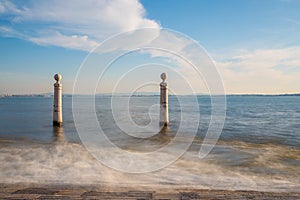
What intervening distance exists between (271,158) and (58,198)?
9691 mm

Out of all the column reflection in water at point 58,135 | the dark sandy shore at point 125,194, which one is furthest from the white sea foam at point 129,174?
the column reflection in water at point 58,135

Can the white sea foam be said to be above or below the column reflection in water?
above

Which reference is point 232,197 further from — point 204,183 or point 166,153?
point 166,153

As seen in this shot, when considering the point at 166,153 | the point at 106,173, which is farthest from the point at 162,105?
the point at 106,173

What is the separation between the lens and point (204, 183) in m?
7.05

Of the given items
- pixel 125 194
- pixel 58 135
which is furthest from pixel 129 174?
pixel 58 135

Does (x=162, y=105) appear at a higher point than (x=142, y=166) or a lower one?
higher

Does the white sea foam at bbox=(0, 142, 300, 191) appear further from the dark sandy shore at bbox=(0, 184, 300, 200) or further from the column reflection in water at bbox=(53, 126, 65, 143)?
the column reflection in water at bbox=(53, 126, 65, 143)

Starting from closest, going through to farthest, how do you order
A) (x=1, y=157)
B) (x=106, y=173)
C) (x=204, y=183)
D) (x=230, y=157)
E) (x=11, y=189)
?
(x=11, y=189) → (x=204, y=183) → (x=106, y=173) → (x=1, y=157) → (x=230, y=157)

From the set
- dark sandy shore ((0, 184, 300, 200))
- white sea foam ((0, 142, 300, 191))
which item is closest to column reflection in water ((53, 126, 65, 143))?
white sea foam ((0, 142, 300, 191))

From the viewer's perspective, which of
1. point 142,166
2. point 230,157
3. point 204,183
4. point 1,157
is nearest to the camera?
point 204,183

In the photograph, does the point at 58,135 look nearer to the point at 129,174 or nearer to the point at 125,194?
the point at 129,174

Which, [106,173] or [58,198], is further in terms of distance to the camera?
[106,173]

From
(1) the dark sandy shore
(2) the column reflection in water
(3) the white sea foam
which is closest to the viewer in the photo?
(1) the dark sandy shore
